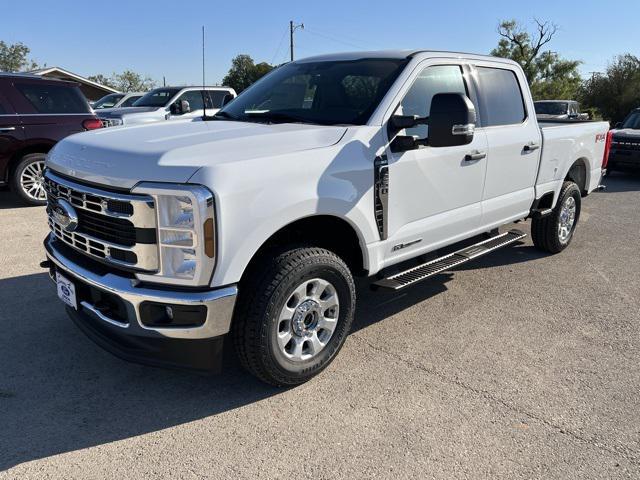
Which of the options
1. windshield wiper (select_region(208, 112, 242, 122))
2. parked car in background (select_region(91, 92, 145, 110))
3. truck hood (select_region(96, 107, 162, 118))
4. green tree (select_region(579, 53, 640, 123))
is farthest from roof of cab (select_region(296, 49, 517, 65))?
green tree (select_region(579, 53, 640, 123))

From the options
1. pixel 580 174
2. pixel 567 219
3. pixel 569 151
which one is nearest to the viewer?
pixel 569 151

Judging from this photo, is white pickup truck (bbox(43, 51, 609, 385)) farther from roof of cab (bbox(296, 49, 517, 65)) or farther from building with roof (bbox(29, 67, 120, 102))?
building with roof (bbox(29, 67, 120, 102))

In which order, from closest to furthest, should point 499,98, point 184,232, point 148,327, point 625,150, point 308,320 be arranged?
1. point 184,232
2. point 148,327
3. point 308,320
4. point 499,98
5. point 625,150

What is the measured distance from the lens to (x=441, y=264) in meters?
4.18

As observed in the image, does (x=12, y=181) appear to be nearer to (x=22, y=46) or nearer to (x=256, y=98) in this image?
(x=256, y=98)

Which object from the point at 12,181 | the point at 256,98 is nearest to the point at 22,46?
the point at 12,181

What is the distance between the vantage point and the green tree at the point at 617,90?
1316 inches

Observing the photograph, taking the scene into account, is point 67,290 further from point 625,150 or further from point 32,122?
point 625,150

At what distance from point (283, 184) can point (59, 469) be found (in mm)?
1761

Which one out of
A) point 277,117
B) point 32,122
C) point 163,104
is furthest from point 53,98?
point 277,117

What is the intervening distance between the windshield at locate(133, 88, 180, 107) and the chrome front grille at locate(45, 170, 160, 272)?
10637 mm

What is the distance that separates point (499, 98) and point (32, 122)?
6.61 meters

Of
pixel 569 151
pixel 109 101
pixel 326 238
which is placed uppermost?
pixel 109 101

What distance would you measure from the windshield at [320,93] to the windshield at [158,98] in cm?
936
